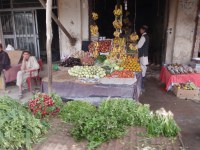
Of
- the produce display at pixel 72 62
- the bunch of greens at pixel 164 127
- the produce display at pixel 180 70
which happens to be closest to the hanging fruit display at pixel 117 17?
the produce display at pixel 72 62

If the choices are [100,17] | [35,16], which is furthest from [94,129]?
[100,17]

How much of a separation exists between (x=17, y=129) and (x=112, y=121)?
1225 millimetres

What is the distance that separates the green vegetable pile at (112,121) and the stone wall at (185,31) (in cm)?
507

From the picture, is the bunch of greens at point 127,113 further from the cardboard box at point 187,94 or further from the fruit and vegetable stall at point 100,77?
the cardboard box at point 187,94

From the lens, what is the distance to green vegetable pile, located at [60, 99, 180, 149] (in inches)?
113

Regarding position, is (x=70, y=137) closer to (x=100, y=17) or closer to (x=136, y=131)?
(x=136, y=131)

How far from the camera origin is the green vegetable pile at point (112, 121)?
287cm

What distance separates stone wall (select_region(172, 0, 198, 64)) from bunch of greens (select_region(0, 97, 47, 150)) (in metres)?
6.36

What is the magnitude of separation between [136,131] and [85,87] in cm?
202

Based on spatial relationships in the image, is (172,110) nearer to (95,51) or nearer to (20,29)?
(95,51)

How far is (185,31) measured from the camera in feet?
25.4

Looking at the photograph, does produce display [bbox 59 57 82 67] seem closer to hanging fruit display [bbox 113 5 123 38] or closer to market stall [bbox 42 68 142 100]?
market stall [bbox 42 68 142 100]

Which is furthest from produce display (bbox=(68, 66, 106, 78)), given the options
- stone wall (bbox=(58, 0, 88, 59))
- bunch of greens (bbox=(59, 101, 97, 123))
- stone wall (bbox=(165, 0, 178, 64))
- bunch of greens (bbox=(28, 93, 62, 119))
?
stone wall (bbox=(165, 0, 178, 64))

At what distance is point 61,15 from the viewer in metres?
8.06
